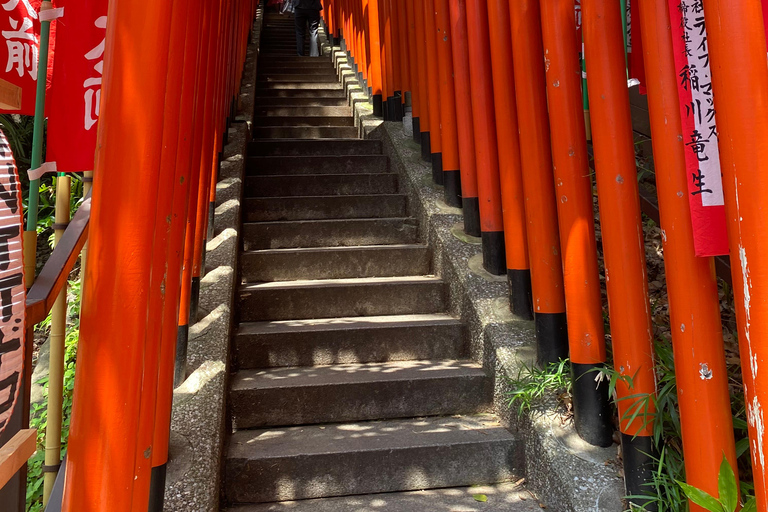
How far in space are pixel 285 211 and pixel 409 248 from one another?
3.76 ft

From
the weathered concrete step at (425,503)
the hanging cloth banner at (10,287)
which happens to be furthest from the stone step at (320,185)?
the hanging cloth banner at (10,287)

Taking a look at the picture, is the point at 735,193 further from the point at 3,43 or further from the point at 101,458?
the point at 3,43

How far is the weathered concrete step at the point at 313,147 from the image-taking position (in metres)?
5.70

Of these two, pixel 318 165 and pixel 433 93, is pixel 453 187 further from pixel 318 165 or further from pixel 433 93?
pixel 318 165

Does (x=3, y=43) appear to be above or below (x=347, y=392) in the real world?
above

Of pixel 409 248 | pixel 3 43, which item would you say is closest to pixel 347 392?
pixel 409 248

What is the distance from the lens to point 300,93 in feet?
26.6

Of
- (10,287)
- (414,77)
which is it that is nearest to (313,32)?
(414,77)

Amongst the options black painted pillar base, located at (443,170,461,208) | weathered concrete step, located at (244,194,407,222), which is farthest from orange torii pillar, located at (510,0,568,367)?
weathered concrete step, located at (244,194,407,222)

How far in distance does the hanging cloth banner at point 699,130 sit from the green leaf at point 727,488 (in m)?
0.68

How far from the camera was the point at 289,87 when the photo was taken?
8273 millimetres

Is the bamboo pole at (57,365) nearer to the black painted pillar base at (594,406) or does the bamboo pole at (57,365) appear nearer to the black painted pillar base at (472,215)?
the black painted pillar base at (594,406)

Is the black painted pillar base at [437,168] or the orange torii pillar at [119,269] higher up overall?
the black painted pillar base at [437,168]

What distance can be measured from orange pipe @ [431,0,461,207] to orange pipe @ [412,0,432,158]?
0.48 metres
